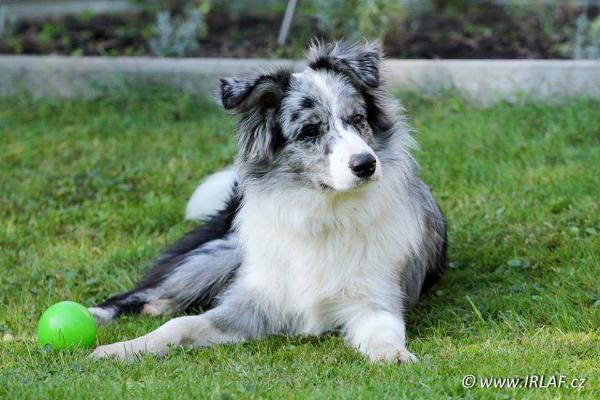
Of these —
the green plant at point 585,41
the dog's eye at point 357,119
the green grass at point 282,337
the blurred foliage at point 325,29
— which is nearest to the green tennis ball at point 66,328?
the green grass at point 282,337

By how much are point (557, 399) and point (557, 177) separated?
3085 mm

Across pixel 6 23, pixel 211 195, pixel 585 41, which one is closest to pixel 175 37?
pixel 6 23

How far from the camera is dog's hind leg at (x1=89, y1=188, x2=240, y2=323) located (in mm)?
5207

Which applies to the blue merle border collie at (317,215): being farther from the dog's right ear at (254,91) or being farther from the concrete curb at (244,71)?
the concrete curb at (244,71)

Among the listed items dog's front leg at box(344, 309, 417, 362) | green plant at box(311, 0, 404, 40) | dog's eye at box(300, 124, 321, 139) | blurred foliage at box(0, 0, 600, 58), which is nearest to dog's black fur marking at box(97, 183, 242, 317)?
dog's eye at box(300, 124, 321, 139)

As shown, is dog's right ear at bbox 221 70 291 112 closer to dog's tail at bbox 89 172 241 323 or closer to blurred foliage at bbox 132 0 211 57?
dog's tail at bbox 89 172 241 323

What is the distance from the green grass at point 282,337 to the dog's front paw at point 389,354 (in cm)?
8

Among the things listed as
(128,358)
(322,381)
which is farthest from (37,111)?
(322,381)

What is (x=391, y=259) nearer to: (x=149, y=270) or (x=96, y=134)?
(x=149, y=270)

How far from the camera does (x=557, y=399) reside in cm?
358

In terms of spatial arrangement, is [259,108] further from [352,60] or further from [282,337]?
[282,337]

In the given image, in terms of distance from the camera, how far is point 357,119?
464 cm

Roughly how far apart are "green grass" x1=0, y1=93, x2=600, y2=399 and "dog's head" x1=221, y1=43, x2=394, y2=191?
853 mm

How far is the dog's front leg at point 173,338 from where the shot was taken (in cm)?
436
